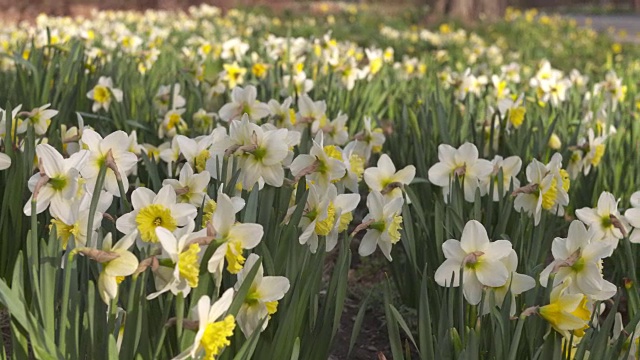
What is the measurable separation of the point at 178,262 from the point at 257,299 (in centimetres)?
18

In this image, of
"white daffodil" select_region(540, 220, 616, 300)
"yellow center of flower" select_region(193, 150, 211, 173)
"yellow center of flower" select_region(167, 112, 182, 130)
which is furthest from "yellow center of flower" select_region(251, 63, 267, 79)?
"white daffodil" select_region(540, 220, 616, 300)

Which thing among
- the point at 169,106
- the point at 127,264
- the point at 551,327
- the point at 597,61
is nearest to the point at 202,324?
the point at 127,264

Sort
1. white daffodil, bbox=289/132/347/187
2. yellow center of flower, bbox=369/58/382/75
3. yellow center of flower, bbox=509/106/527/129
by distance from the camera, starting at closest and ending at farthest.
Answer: white daffodil, bbox=289/132/347/187
yellow center of flower, bbox=509/106/527/129
yellow center of flower, bbox=369/58/382/75

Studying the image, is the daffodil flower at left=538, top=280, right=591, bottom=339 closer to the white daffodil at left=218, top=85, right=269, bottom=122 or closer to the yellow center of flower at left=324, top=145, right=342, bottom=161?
the yellow center of flower at left=324, top=145, right=342, bottom=161

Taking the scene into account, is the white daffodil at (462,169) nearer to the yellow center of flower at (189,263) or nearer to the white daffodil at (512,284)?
the white daffodil at (512,284)

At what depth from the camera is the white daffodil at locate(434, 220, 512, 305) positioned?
1282 millimetres

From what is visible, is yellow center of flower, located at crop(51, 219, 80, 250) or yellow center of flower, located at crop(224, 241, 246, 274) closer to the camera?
yellow center of flower, located at crop(224, 241, 246, 274)

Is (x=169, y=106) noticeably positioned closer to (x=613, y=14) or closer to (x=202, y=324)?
(x=202, y=324)

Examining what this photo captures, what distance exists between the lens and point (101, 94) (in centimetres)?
266

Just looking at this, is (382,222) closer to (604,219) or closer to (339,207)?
(339,207)

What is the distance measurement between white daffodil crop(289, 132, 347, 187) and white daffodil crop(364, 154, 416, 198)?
0.13 meters

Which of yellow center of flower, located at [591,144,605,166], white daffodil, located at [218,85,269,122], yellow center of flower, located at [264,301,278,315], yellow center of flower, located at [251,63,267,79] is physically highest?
white daffodil, located at [218,85,269,122]

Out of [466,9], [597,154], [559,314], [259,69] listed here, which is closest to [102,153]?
[559,314]

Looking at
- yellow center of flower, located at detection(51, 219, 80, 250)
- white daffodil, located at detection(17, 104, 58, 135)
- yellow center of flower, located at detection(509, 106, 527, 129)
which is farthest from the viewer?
yellow center of flower, located at detection(509, 106, 527, 129)
